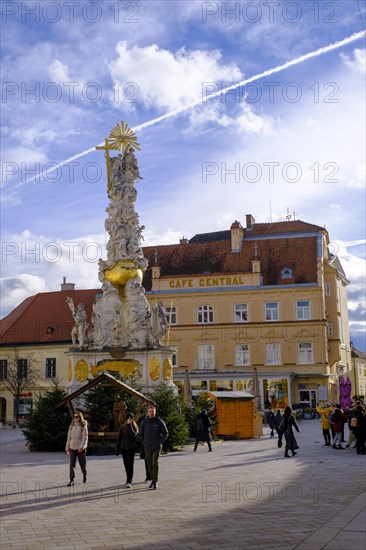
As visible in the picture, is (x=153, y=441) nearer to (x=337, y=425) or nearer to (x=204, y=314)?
(x=337, y=425)

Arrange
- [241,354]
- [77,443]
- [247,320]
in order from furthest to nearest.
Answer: [247,320] → [241,354] → [77,443]

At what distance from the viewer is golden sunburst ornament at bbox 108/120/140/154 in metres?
30.5

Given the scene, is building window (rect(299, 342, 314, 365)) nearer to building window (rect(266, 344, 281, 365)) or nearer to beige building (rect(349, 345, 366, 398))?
building window (rect(266, 344, 281, 365))

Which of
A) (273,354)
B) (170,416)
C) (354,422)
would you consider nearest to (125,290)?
(170,416)

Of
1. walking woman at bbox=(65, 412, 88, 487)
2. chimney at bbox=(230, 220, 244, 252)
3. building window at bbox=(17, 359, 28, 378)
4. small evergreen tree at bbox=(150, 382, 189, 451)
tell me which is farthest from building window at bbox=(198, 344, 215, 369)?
walking woman at bbox=(65, 412, 88, 487)

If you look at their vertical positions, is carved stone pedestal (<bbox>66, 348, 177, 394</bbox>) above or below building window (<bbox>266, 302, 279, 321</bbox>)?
below

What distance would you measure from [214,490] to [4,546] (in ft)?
18.4

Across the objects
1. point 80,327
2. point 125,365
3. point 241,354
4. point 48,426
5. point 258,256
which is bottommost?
point 48,426

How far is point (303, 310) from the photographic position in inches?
2089

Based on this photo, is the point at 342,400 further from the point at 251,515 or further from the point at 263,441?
the point at 251,515

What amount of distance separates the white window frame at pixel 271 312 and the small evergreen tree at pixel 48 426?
3245 cm

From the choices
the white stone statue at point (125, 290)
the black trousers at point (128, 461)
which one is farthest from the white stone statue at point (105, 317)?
the black trousers at point (128, 461)

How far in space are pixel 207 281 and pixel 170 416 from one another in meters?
33.6

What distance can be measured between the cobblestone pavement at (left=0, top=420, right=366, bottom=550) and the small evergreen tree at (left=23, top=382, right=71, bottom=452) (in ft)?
9.77
